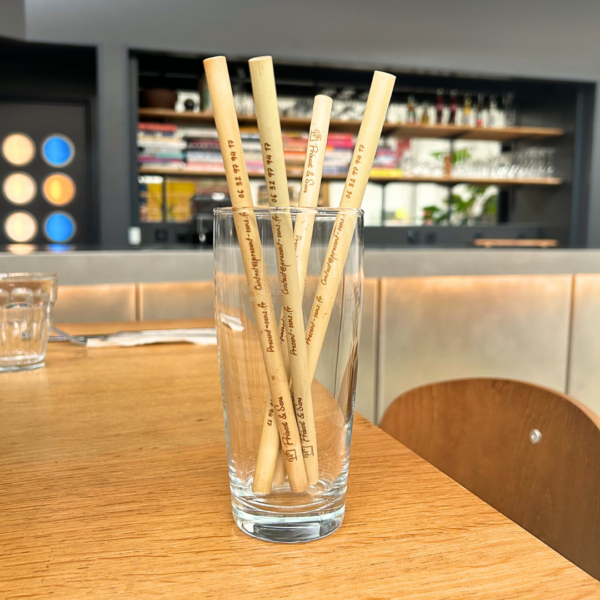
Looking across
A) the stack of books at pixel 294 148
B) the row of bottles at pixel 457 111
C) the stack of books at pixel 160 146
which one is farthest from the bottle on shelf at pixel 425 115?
the stack of books at pixel 160 146

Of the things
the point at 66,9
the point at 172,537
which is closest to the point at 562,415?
the point at 172,537

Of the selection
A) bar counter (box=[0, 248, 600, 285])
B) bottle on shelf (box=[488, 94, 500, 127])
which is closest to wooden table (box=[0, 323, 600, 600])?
bar counter (box=[0, 248, 600, 285])

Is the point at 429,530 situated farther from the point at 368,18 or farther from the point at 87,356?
the point at 368,18

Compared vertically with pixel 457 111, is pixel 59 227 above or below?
below

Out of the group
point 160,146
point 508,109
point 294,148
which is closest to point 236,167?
point 160,146

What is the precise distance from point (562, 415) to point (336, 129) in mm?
3968

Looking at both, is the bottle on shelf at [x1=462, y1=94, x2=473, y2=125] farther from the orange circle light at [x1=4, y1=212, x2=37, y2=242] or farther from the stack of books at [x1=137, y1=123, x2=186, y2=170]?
the orange circle light at [x1=4, y1=212, x2=37, y2=242]

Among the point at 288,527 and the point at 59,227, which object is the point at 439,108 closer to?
the point at 59,227

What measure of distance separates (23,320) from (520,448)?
2.04ft

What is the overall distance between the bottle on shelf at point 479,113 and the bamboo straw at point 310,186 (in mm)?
4408

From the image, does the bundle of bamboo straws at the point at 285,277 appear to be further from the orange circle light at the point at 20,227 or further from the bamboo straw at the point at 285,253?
the orange circle light at the point at 20,227

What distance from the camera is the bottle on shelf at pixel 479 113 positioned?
14.5 ft

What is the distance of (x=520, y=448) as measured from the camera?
0.65m

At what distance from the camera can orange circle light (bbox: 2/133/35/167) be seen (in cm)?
431
